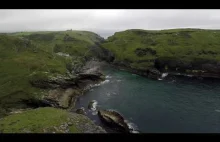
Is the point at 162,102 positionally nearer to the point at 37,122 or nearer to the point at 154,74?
the point at 37,122

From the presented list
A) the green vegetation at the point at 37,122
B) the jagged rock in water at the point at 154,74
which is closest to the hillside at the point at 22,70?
the green vegetation at the point at 37,122

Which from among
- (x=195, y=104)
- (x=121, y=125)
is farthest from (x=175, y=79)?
(x=121, y=125)

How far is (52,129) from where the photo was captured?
30047 millimetres

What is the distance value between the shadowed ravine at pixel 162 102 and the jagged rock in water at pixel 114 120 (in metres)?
1.21

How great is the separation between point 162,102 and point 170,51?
52.6 meters

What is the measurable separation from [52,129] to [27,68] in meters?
39.7

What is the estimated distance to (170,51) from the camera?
9738cm

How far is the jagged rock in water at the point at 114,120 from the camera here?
121 ft

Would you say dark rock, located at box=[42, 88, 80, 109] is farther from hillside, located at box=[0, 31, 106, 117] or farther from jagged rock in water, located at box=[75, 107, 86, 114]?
jagged rock in water, located at box=[75, 107, 86, 114]

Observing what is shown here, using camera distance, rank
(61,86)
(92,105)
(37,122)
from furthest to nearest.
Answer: (61,86) → (92,105) → (37,122)

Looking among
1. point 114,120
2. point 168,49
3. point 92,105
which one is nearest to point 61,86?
point 92,105

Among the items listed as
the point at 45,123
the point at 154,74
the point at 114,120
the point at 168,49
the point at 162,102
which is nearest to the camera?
the point at 45,123

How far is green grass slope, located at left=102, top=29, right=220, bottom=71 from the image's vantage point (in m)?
87.1

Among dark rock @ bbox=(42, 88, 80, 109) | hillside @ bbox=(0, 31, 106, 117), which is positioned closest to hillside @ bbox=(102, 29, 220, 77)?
hillside @ bbox=(0, 31, 106, 117)
